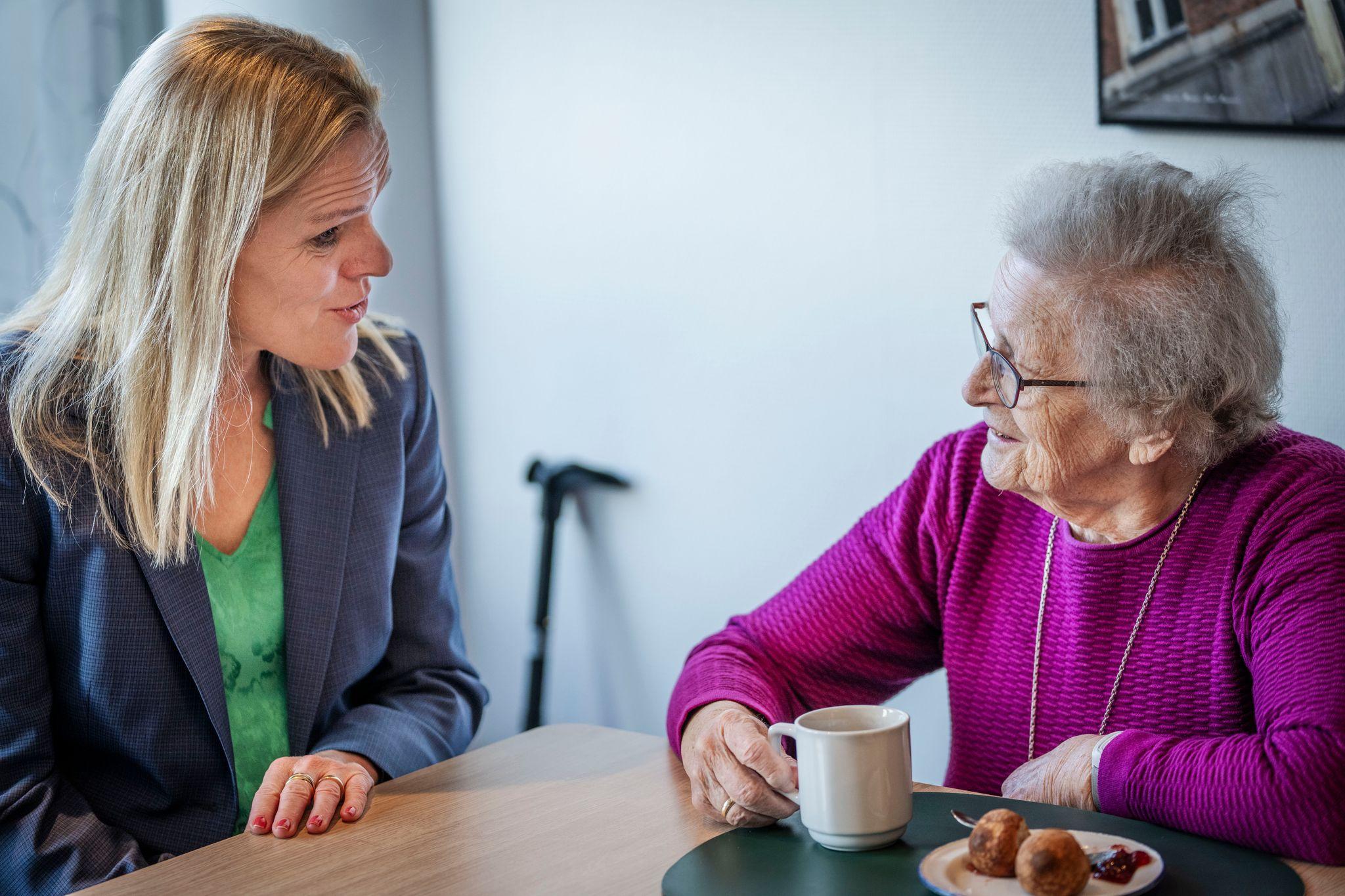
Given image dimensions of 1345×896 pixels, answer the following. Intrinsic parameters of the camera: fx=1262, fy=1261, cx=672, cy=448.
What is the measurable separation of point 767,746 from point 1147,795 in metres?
0.33

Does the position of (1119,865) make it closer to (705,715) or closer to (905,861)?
(905,861)

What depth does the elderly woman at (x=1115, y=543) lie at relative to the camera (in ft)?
3.75

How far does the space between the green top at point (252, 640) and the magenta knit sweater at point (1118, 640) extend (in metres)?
0.50

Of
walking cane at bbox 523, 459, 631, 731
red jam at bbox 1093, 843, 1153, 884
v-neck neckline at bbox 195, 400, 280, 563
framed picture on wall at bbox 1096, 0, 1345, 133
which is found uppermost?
framed picture on wall at bbox 1096, 0, 1345, 133

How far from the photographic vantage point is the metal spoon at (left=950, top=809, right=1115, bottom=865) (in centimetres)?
95

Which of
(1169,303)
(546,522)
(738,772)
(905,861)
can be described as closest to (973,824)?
(905,861)

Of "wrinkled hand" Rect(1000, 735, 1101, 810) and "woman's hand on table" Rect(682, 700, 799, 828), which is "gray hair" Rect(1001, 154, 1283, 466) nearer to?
"wrinkled hand" Rect(1000, 735, 1101, 810)

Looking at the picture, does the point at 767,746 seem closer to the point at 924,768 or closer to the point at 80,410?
the point at 80,410

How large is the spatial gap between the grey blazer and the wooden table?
206 millimetres

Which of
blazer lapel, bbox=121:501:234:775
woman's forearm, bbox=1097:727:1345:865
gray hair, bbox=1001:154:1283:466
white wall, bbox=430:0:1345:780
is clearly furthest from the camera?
white wall, bbox=430:0:1345:780

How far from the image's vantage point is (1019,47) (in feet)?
5.89

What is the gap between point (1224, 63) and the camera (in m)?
1.56

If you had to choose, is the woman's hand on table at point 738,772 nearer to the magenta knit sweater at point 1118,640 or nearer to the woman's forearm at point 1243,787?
the magenta knit sweater at point 1118,640

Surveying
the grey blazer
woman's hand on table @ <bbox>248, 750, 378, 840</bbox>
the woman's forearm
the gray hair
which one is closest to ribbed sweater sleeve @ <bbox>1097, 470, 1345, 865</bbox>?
the woman's forearm
